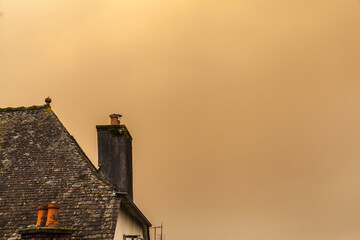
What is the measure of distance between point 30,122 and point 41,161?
2575mm

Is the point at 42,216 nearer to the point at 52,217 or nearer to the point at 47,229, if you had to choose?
the point at 52,217

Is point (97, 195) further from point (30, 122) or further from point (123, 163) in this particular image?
point (30, 122)

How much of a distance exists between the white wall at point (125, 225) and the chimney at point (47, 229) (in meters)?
2.34

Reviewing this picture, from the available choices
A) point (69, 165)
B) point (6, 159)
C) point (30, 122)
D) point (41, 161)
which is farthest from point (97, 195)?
point (30, 122)

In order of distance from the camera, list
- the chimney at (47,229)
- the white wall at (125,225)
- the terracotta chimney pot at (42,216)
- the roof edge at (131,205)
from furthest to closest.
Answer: the white wall at (125,225), the roof edge at (131,205), the terracotta chimney pot at (42,216), the chimney at (47,229)

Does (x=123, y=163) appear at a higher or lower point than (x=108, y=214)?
higher

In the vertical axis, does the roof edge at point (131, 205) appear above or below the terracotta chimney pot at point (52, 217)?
above

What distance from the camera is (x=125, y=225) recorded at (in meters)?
16.9

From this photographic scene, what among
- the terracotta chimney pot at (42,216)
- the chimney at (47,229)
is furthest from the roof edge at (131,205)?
the terracotta chimney pot at (42,216)

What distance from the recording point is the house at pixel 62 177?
565 inches

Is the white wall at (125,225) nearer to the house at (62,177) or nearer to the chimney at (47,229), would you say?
the house at (62,177)

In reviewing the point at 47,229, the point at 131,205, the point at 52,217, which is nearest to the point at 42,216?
the point at 52,217

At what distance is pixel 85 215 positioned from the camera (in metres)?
14.4

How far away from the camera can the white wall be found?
610 inches
